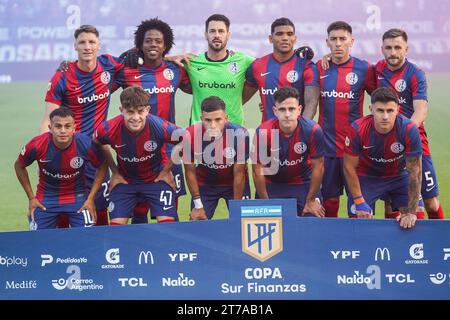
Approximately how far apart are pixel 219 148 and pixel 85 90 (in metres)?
1.23

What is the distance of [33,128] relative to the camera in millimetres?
12586

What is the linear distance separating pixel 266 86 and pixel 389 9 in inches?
124

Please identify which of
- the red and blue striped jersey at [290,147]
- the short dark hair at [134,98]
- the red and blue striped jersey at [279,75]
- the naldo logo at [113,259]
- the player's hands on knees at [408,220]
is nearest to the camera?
the player's hands on knees at [408,220]

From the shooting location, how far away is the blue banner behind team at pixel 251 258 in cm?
725

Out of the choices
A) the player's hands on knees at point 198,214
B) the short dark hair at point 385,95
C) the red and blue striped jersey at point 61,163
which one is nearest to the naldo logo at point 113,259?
the player's hands on knees at point 198,214

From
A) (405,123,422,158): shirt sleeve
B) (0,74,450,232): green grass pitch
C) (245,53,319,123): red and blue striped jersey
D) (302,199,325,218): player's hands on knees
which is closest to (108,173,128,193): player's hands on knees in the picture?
(245,53,319,123): red and blue striped jersey

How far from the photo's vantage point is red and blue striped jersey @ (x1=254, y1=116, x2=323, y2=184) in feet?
25.9

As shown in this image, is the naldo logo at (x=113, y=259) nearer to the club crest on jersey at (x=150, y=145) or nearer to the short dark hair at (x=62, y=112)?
the club crest on jersey at (x=150, y=145)

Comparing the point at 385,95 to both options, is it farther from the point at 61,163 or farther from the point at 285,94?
the point at 61,163

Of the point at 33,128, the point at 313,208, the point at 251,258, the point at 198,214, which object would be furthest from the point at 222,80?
the point at 33,128

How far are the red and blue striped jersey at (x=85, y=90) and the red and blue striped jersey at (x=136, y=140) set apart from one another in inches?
21.3

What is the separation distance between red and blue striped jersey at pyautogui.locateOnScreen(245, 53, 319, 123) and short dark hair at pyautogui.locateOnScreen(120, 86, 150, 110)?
104cm

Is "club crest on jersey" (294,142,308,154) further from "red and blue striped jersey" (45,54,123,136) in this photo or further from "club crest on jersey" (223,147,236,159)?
"red and blue striped jersey" (45,54,123,136)
